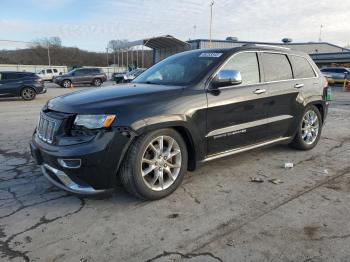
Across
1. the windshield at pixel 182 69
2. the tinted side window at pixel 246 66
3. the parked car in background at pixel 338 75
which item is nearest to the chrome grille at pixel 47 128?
the windshield at pixel 182 69

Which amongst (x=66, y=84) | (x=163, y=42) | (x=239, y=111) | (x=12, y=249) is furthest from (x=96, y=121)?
(x=163, y=42)

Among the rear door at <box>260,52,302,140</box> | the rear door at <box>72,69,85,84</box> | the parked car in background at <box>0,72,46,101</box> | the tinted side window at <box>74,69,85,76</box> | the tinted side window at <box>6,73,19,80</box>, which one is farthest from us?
the tinted side window at <box>74,69,85,76</box>

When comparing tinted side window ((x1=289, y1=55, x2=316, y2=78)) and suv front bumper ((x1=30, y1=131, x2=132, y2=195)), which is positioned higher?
tinted side window ((x1=289, y1=55, x2=316, y2=78))

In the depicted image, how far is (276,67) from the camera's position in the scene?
532 centimetres

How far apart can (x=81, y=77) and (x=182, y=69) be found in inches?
1138

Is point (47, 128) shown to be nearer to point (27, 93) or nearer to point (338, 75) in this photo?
point (27, 93)

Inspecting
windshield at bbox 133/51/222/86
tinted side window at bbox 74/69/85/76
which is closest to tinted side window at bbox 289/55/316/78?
windshield at bbox 133/51/222/86

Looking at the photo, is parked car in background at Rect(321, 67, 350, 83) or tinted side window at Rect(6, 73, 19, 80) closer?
tinted side window at Rect(6, 73, 19, 80)

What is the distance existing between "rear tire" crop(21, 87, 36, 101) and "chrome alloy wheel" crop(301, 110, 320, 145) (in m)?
15.2

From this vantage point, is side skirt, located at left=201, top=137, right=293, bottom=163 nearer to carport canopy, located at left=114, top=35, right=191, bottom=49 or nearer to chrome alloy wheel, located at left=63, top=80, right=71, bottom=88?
chrome alloy wheel, located at left=63, top=80, right=71, bottom=88

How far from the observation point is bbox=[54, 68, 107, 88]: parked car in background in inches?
1247

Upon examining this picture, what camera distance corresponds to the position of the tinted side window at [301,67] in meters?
5.71

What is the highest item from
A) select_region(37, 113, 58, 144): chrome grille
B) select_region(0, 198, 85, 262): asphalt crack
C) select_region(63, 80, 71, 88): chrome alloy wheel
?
select_region(37, 113, 58, 144): chrome grille

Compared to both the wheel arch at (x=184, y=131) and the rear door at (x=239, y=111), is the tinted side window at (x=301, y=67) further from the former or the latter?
the wheel arch at (x=184, y=131)
